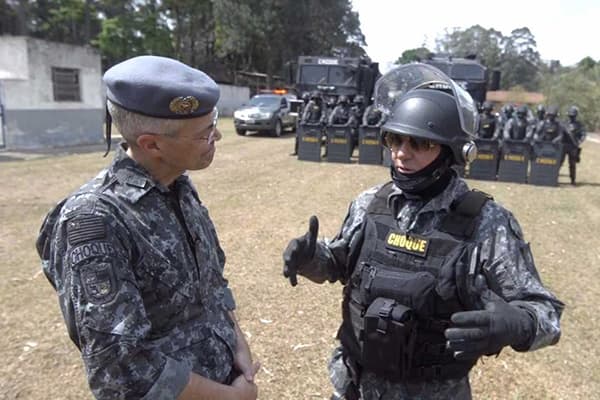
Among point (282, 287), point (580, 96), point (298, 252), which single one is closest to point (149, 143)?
point (298, 252)

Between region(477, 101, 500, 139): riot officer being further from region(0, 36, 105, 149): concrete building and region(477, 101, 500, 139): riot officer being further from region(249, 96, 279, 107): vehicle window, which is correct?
region(0, 36, 105, 149): concrete building

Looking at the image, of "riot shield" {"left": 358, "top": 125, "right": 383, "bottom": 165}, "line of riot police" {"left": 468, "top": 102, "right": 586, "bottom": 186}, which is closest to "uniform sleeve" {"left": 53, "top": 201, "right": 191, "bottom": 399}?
"line of riot police" {"left": 468, "top": 102, "right": 586, "bottom": 186}

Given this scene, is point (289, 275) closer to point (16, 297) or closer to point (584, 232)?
point (16, 297)

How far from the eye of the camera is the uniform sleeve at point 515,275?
59.6 inches

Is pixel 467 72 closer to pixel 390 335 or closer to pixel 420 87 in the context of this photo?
pixel 420 87

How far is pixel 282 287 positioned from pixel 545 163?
301 inches

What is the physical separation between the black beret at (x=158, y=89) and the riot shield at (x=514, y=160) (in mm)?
9875

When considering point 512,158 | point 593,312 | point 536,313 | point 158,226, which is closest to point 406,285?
point 536,313

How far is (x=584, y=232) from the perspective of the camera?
6.87 metres

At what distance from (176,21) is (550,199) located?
2900 centimetres

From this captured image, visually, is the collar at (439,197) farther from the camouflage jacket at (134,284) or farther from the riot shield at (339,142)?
the riot shield at (339,142)

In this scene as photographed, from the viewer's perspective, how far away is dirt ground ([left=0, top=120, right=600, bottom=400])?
3.19m

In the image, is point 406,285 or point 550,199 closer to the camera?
point 406,285

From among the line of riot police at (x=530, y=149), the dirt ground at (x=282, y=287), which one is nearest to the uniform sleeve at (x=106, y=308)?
the dirt ground at (x=282, y=287)
